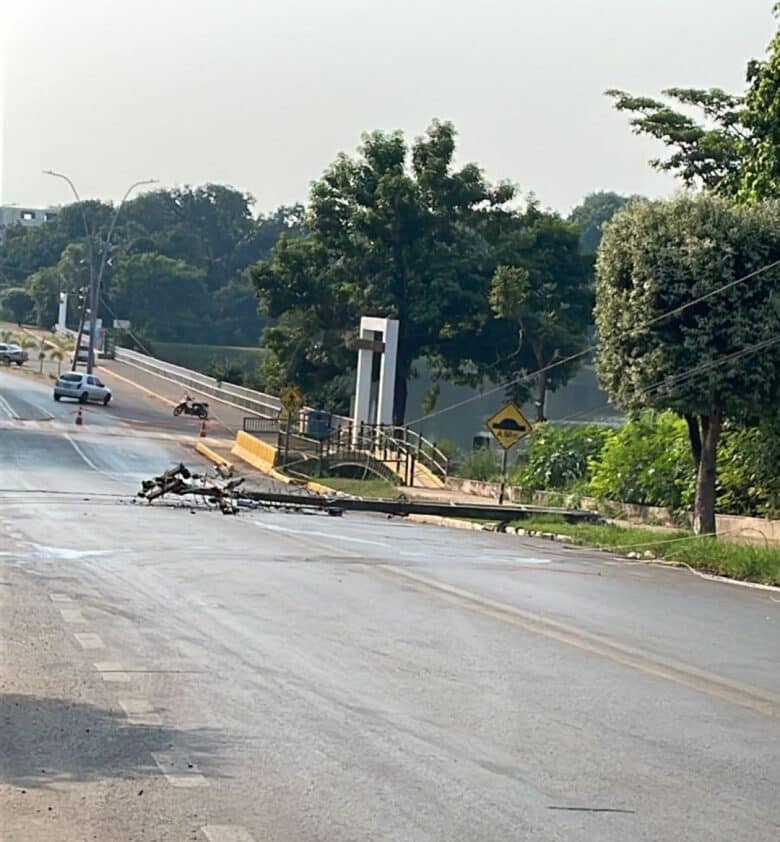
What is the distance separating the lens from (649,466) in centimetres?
3503

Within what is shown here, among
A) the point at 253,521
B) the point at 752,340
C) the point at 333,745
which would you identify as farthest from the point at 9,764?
the point at 752,340

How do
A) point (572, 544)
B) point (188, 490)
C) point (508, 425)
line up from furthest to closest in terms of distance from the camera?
1. point (508, 425)
2. point (188, 490)
3. point (572, 544)

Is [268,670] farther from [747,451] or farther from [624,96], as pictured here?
[624,96]

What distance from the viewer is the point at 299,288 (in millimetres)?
65750

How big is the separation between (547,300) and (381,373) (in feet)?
47.5

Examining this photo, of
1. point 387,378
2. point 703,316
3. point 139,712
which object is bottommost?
point 139,712

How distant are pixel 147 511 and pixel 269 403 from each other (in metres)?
49.8

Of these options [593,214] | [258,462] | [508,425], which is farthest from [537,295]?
[593,214]

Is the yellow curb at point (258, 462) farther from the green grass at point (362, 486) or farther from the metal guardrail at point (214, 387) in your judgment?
the metal guardrail at point (214, 387)

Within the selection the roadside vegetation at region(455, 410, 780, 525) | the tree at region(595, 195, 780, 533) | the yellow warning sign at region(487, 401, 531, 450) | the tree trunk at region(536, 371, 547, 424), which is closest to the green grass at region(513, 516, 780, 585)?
the tree at region(595, 195, 780, 533)

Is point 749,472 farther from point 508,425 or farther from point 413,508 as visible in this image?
point 413,508

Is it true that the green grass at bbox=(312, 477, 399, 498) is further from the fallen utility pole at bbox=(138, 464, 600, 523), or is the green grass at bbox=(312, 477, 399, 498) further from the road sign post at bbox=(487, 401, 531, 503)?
the fallen utility pole at bbox=(138, 464, 600, 523)

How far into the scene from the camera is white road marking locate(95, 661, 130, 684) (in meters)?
10.6

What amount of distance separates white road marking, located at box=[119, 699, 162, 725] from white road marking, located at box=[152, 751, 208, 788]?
80cm
